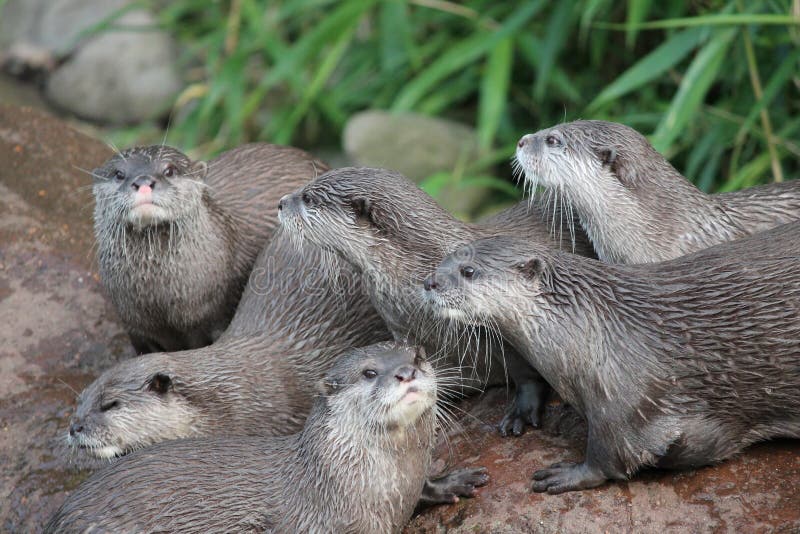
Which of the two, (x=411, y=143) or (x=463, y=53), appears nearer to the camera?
(x=463, y=53)

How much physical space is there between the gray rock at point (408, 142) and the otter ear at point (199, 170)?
5.42 ft

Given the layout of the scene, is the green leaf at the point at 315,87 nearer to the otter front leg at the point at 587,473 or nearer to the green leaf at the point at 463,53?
the green leaf at the point at 463,53

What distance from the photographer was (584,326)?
2.14 metres

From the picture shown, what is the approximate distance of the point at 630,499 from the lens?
2096 millimetres

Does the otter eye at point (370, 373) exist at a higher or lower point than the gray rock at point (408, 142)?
higher

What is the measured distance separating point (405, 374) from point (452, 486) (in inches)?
11.8

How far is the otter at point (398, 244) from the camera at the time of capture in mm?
2373

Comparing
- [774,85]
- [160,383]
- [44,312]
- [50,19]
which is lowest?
[50,19]

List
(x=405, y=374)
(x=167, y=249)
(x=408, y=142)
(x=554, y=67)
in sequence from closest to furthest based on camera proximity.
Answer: (x=405, y=374), (x=167, y=249), (x=554, y=67), (x=408, y=142)

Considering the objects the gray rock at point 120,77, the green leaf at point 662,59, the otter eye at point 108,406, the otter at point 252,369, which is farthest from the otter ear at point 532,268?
the gray rock at point 120,77

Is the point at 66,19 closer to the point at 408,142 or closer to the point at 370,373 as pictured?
the point at 408,142

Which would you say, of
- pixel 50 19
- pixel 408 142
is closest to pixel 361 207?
pixel 408 142

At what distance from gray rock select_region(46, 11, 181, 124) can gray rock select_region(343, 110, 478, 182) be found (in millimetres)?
1688

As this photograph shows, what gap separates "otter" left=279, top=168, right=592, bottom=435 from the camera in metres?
2.37
